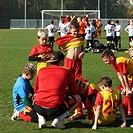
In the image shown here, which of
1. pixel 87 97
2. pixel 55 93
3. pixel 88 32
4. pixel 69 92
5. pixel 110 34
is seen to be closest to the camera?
pixel 55 93


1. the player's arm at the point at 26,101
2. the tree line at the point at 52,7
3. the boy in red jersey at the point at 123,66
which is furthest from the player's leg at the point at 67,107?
the tree line at the point at 52,7

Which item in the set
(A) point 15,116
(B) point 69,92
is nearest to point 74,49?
(B) point 69,92

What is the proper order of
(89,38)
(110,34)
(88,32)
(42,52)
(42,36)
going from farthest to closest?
1. (88,32)
2. (89,38)
3. (110,34)
4. (42,52)
5. (42,36)

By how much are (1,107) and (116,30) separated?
16.0 meters

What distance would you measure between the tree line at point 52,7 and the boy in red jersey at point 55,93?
61237mm

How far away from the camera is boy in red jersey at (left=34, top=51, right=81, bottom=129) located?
21.4 ft

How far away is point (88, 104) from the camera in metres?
7.16

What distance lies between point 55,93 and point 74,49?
6.07 feet

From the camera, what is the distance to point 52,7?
249 ft

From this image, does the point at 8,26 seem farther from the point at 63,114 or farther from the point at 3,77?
the point at 63,114

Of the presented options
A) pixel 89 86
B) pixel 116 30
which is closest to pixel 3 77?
pixel 89 86

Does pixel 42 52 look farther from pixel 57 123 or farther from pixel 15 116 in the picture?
pixel 57 123

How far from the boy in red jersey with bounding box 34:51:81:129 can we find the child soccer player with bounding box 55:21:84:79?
131 cm

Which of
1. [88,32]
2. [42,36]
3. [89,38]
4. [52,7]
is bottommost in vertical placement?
[89,38]
